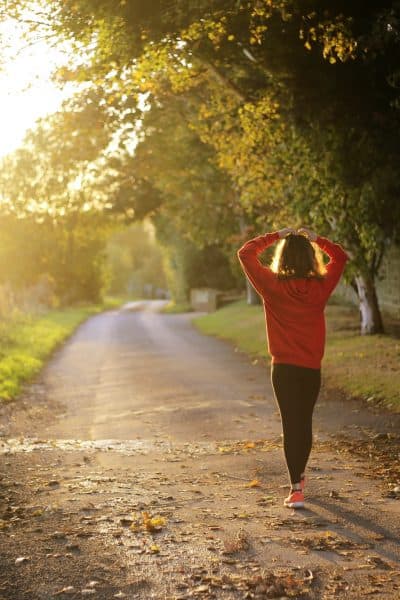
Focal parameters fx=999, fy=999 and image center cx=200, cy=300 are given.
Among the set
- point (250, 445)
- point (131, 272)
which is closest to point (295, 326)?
point (250, 445)

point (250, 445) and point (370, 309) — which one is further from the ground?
point (370, 309)

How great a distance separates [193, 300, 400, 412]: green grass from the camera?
15.0m

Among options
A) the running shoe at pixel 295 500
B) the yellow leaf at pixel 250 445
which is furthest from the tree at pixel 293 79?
the running shoe at pixel 295 500

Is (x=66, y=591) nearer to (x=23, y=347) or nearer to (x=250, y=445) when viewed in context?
(x=250, y=445)

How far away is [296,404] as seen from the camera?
777 centimetres

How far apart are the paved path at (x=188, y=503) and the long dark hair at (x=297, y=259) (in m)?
1.76

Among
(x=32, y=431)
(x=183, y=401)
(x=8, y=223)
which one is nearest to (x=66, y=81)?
(x=183, y=401)

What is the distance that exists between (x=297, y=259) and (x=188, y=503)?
2.08 m

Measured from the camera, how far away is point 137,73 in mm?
15656

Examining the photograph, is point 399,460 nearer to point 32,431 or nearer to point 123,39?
point 32,431

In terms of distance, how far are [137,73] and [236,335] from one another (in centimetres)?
1514

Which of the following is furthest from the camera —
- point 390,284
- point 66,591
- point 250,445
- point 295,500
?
point 390,284

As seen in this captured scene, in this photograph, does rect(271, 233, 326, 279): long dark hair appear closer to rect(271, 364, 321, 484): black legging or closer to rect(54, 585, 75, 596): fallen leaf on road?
rect(271, 364, 321, 484): black legging

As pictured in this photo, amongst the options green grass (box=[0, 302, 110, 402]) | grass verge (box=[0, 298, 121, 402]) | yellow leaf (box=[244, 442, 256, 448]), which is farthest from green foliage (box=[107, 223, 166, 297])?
yellow leaf (box=[244, 442, 256, 448])
